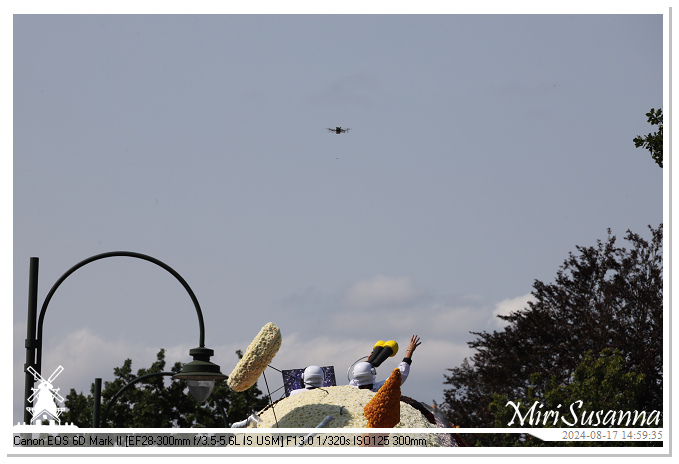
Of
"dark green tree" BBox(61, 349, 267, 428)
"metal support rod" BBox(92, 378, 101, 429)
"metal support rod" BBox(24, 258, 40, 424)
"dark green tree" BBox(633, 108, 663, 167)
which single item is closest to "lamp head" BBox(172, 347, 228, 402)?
"metal support rod" BBox(24, 258, 40, 424)

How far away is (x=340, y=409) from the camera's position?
12742 mm

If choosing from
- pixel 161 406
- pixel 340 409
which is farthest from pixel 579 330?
pixel 340 409

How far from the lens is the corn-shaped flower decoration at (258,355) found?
41.1 feet

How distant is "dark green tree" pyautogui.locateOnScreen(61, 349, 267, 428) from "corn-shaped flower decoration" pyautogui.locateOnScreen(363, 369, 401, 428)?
2020 cm

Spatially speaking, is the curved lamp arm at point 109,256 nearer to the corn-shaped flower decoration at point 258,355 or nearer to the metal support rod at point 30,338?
the metal support rod at point 30,338

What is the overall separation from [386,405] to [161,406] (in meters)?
22.0

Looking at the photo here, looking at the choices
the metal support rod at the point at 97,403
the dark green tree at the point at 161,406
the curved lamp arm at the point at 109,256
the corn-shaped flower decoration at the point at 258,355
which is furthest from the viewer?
the dark green tree at the point at 161,406

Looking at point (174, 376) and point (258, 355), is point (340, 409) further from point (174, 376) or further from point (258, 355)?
point (174, 376)

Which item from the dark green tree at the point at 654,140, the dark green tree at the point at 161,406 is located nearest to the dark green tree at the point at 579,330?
the dark green tree at the point at 161,406

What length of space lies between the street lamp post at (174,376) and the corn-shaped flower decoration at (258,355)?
0.85ft
